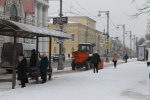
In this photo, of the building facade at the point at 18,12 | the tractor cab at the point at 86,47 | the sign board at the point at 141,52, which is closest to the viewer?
the tractor cab at the point at 86,47

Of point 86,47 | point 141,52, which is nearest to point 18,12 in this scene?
point 86,47

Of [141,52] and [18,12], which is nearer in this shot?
[18,12]

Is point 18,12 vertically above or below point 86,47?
above

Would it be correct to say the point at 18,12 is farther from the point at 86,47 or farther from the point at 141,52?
the point at 141,52

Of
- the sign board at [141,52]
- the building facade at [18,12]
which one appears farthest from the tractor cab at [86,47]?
the sign board at [141,52]

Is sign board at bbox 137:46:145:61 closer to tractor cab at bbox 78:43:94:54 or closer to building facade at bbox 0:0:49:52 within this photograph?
building facade at bbox 0:0:49:52

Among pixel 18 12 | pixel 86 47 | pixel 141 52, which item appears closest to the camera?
pixel 86 47

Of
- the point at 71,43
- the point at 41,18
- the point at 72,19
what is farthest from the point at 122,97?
the point at 72,19

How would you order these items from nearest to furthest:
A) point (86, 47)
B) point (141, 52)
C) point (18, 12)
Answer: point (86, 47)
point (18, 12)
point (141, 52)

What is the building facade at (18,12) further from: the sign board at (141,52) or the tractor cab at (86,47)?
the sign board at (141,52)

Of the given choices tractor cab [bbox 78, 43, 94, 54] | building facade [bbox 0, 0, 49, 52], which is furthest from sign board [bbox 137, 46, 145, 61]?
tractor cab [bbox 78, 43, 94, 54]

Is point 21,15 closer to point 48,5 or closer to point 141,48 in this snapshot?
point 48,5

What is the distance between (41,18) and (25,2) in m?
12.9

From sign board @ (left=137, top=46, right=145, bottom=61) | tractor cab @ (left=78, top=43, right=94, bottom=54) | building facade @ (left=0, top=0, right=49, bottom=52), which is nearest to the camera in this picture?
tractor cab @ (left=78, top=43, right=94, bottom=54)
